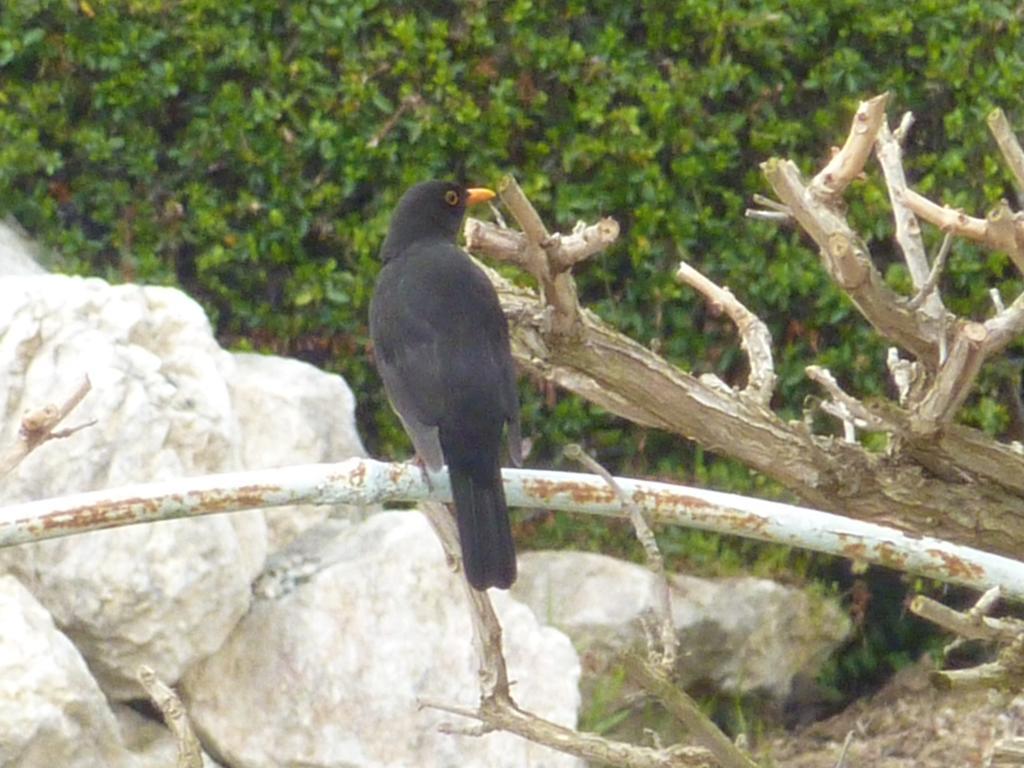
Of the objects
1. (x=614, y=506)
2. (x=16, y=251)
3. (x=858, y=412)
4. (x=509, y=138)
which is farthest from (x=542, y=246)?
(x=16, y=251)

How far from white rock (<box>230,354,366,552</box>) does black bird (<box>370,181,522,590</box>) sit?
1.16m

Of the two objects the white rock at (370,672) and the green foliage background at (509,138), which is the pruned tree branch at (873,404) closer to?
the white rock at (370,672)

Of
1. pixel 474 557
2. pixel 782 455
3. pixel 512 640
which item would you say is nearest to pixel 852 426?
pixel 782 455

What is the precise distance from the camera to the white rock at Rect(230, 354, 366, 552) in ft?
18.6

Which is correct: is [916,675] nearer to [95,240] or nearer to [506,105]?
[506,105]

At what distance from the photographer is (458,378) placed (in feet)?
13.6

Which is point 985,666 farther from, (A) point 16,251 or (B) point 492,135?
(A) point 16,251

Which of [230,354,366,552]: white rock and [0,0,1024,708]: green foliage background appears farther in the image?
[0,0,1024,708]: green foliage background

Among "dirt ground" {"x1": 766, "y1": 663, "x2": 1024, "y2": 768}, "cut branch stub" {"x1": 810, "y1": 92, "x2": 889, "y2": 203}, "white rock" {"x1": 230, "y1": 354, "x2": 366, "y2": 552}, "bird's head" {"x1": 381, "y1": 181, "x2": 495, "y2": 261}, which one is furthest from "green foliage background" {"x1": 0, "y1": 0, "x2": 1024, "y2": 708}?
"cut branch stub" {"x1": 810, "y1": 92, "x2": 889, "y2": 203}

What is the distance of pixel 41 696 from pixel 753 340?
1.94 m

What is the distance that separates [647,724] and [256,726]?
4.05ft

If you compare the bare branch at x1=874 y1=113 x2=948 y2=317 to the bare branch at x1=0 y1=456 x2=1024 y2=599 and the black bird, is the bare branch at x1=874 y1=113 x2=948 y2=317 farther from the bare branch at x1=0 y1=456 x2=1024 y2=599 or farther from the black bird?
the black bird

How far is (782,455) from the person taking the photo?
12.1ft

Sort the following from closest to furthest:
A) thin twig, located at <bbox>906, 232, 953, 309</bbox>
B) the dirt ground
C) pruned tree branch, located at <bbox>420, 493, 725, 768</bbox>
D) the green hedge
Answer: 1. pruned tree branch, located at <bbox>420, 493, 725, 768</bbox>
2. thin twig, located at <bbox>906, 232, 953, 309</bbox>
3. the dirt ground
4. the green hedge
